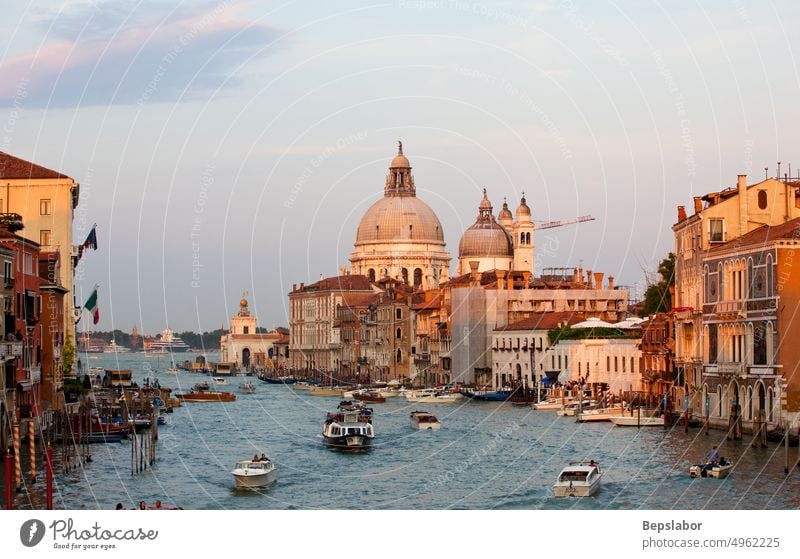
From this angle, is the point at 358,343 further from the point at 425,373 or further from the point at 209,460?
the point at 209,460

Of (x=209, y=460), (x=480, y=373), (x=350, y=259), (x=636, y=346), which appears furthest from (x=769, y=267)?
(x=350, y=259)

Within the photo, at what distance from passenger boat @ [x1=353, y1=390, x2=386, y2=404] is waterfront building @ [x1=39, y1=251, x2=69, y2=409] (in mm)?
27336

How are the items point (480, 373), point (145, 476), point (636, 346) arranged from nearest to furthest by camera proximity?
point (145, 476), point (636, 346), point (480, 373)

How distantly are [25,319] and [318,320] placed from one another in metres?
84.8

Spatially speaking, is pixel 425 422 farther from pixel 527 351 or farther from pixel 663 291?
pixel 527 351

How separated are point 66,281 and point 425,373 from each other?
3916 cm

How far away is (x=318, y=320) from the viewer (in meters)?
125

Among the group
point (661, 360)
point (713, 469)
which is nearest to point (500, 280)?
point (661, 360)

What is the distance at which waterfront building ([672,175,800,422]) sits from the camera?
46.2 meters

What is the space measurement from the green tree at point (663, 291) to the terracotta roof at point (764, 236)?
56.0 feet

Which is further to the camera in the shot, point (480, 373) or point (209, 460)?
point (480, 373)

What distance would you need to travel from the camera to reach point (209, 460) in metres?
41.2

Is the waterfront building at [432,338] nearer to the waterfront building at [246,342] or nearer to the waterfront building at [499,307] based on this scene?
the waterfront building at [499,307]
